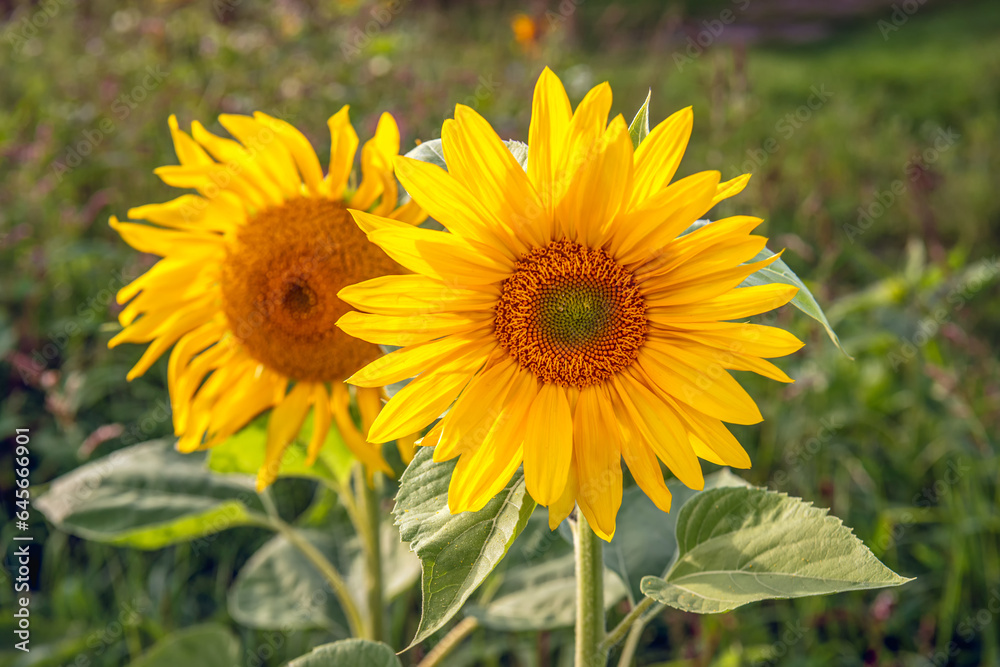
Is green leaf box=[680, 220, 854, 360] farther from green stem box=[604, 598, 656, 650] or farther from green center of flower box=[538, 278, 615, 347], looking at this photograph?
green stem box=[604, 598, 656, 650]

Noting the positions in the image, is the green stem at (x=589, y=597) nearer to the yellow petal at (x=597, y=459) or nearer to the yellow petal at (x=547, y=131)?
the yellow petal at (x=597, y=459)

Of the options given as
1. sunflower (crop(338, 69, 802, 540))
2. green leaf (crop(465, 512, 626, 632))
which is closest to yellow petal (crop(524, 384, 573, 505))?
sunflower (crop(338, 69, 802, 540))

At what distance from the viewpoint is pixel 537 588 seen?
5.70 ft

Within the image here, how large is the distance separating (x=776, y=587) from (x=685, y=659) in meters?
1.03

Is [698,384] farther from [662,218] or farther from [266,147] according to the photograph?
[266,147]

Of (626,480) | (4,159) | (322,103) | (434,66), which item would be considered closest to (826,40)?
(434,66)

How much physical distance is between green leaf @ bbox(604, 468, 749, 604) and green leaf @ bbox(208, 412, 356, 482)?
553mm

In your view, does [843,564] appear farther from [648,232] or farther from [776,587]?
[648,232]

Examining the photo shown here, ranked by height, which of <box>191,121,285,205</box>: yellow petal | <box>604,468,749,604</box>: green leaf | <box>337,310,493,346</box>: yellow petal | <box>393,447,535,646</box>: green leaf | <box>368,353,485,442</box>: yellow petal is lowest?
<box>604,468,749,604</box>: green leaf

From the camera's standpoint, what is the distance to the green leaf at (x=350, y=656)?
1.17 metres

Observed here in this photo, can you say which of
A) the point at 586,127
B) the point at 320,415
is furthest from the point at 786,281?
Result: the point at 320,415

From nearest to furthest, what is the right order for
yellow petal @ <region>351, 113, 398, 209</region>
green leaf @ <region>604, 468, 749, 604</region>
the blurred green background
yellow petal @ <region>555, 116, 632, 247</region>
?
yellow petal @ <region>555, 116, 632, 247</region>, yellow petal @ <region>351, 113, 398, 209</region>, green leaf @ <region>604, 468, 749, 604</region>, the blurred green background

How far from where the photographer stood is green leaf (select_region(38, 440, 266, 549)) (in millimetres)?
1750

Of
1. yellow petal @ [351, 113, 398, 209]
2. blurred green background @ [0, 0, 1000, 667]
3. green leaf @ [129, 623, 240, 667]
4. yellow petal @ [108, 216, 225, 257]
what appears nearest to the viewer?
yellow petal @ [351, 113, 398, 209]
